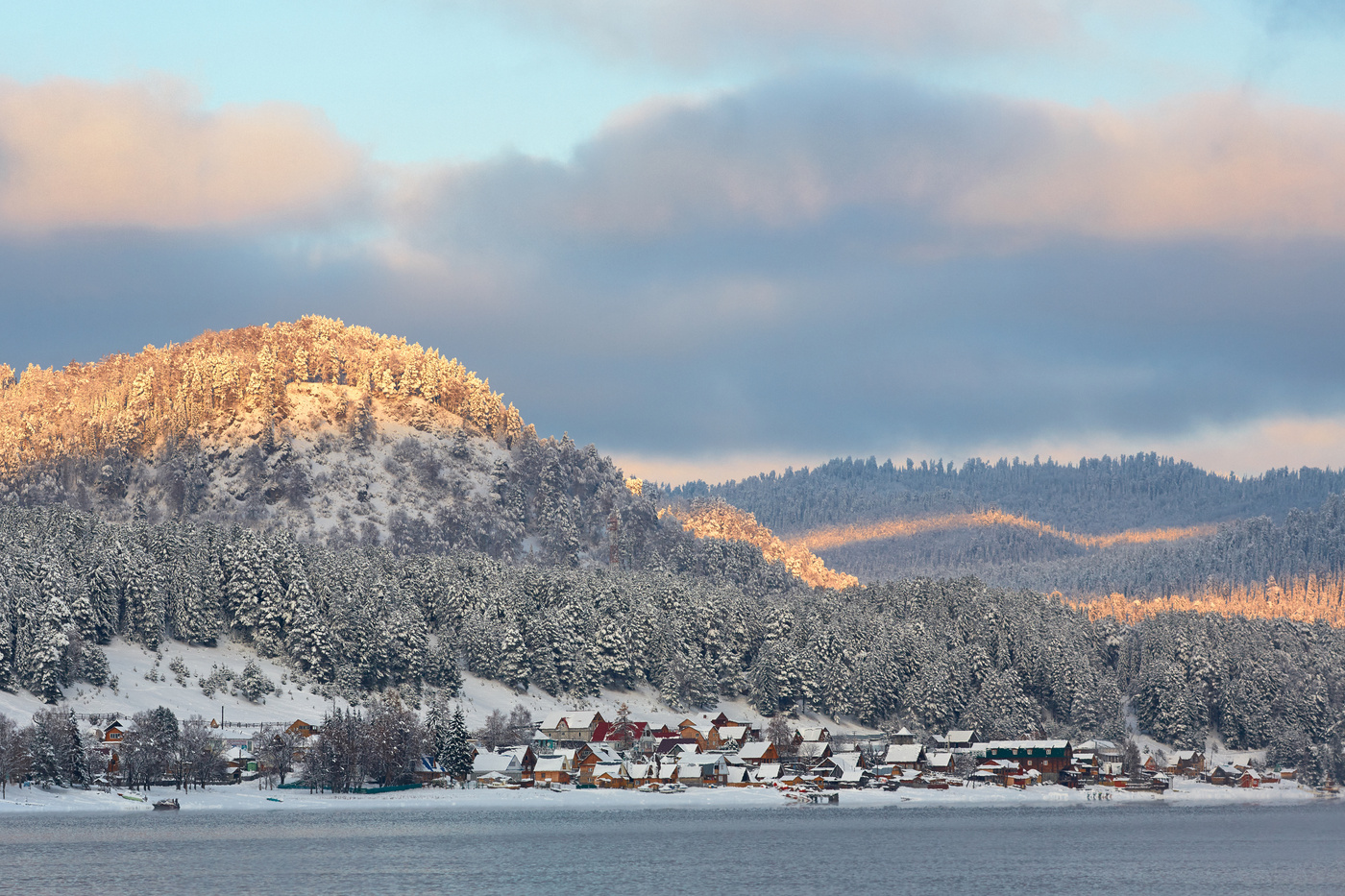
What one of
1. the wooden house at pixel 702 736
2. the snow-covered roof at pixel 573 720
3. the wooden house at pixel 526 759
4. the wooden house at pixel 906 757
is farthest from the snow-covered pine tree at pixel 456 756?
the wooden house at pixel 906 757

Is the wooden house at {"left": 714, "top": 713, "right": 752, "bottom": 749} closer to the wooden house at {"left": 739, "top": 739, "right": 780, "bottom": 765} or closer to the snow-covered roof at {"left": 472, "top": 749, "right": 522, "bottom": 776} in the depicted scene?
the wooden house at {"left": 739, "top": 739, "right": 780, "bottom": 765}

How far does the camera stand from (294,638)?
190125 mm

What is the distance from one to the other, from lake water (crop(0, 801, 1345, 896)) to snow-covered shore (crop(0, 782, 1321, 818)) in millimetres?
1537

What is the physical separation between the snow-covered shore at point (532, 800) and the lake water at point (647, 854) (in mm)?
1537

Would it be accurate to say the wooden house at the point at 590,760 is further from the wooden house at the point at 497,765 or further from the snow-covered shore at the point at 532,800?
the wooden house at the point at 497,765

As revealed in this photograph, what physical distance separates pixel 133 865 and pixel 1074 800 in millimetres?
124393

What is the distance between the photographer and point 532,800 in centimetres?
16525

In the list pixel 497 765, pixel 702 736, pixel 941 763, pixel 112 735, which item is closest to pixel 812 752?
pixel 702 736

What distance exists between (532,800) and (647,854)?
4573cm

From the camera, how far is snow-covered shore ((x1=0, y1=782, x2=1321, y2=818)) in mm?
135625

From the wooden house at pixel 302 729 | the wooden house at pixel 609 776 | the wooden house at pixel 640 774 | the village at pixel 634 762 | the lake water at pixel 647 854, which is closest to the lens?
the lake water at pixel 647 854

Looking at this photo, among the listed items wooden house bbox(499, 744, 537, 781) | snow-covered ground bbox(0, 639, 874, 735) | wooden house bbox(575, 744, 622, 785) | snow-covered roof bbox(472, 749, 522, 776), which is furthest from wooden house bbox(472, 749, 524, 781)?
snow-covered ground bbox(0, 639, 874, 735)

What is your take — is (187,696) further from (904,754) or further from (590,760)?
(904,754)

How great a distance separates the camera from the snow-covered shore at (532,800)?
445ft
